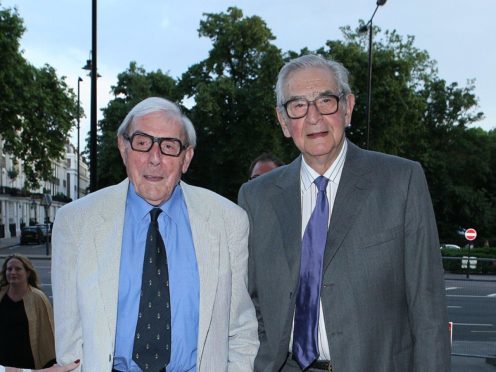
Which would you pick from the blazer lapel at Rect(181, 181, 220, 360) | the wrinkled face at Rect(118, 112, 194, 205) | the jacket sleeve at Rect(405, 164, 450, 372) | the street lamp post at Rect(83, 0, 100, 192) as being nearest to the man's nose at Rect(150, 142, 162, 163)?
the wrinkled face at Rect(118, 112, 194, 205)

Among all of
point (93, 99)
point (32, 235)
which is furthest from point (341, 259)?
point (32, 235)

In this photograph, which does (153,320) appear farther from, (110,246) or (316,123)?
(316,123)

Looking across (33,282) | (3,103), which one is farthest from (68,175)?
(33,282)

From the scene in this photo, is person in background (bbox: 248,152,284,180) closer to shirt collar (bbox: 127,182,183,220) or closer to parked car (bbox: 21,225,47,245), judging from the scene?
shirt collar (bbox: 127,182,183,220)

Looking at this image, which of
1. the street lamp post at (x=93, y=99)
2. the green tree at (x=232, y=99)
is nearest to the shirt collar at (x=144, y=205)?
the street lamp post at (x=93, y=99)

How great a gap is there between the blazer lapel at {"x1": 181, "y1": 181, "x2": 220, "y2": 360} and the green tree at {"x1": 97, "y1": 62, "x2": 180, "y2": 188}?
28.1 meters

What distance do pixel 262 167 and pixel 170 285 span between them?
3.14 metres

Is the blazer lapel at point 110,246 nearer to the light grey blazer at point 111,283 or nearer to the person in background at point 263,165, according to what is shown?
the light grey blazer at point 111,283

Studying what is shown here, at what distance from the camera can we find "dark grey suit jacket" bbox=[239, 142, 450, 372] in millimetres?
2738

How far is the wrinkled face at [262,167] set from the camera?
5706 mm

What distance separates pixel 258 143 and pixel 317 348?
28.5m

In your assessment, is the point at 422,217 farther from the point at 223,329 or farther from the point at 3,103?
the point at 3,103

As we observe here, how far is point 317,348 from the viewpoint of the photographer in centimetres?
279

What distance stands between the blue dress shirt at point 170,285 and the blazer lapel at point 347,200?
589mm
